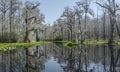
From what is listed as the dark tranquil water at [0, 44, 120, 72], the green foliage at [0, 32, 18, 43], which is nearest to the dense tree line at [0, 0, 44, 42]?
the green foliage at [0, 32, 18, 43]

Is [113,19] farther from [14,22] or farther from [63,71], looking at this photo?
[63,71]

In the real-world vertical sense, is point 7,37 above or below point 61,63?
above

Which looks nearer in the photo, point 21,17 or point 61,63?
point 61,63

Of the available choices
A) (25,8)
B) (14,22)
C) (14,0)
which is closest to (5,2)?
(14,0)

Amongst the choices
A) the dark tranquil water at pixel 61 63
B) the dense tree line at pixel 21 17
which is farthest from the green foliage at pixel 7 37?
the dark tranquil water at pixel 61 63

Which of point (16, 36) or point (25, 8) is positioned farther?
point (25, 8)

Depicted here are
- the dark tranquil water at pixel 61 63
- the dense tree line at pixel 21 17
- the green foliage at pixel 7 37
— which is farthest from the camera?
the dense tree line at pixel 21 17

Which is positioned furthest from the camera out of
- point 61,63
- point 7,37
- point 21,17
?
point 21,17

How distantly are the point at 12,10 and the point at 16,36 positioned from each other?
11.7 meters

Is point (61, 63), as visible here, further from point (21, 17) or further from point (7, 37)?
point (21, 17)

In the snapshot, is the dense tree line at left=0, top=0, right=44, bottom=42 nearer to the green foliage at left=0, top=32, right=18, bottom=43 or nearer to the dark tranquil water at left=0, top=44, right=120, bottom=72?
the green foliage at left=0, top=32, right=18, bottom=43

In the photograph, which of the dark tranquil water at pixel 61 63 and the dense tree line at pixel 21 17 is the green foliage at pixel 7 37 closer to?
the dense tree line at pixel 21 17

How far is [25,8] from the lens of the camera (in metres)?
67.6

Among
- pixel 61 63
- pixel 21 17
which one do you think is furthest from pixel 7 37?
pixel 61 63
